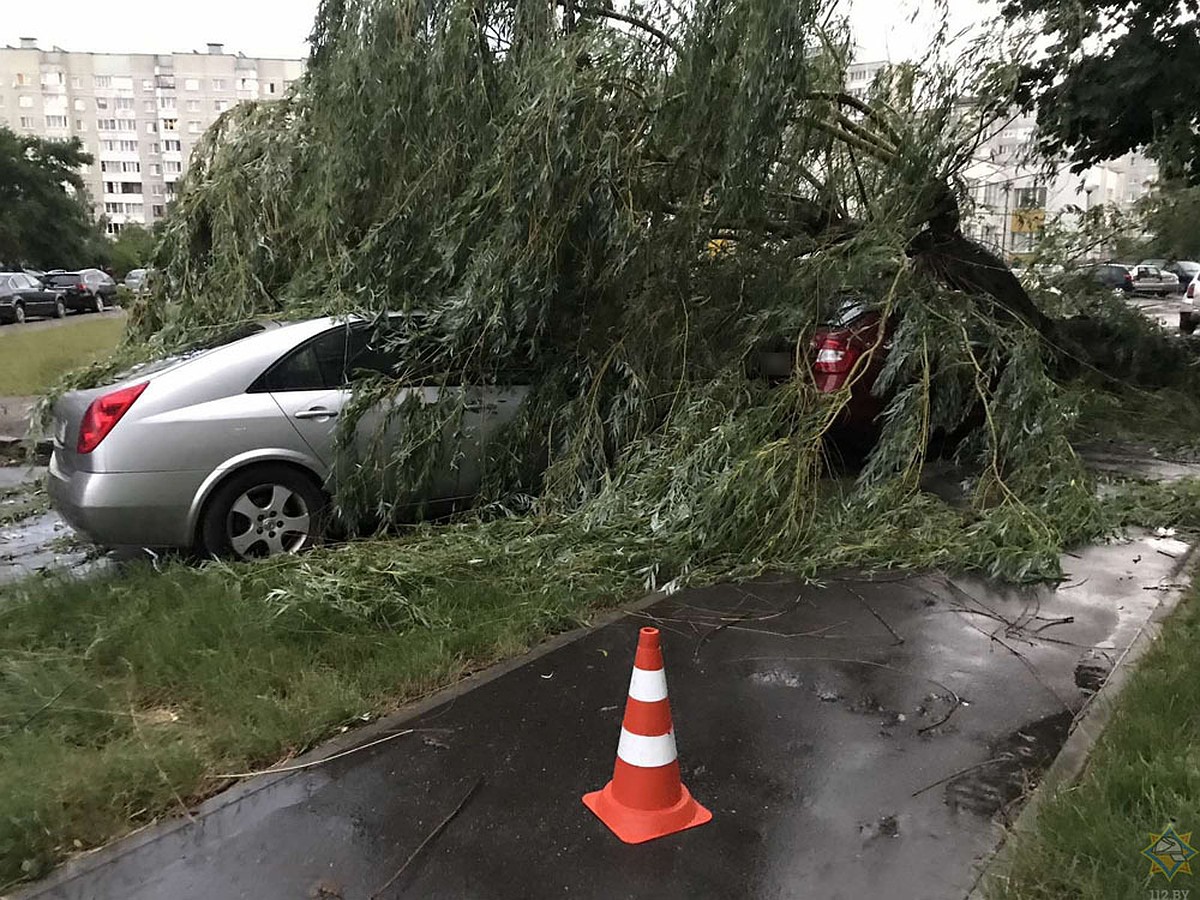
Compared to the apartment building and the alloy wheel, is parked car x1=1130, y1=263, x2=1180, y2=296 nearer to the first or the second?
the alloy wheel

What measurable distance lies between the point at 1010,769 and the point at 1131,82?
879 centimetres

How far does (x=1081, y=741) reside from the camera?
10.7 ft

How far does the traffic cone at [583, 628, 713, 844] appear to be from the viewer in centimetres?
286

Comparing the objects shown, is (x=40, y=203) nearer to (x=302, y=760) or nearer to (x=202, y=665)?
(x=202, y=665)

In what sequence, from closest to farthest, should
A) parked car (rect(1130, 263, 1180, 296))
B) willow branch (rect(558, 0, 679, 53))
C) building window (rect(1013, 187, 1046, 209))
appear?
1. willow branch (rect(558, 0, 679, 53))
2. building window (rect(1013, 187, 1046, 209))
3. parked car (rect(1130, 263, 1180, 296))

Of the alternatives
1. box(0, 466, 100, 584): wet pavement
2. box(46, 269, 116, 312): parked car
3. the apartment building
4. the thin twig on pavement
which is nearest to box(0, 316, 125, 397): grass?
box(0, 466, 100, 584): wet pavement

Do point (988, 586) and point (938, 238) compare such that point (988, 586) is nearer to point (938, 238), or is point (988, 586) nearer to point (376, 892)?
point (376, 892)

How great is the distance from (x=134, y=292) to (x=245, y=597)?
473 cm

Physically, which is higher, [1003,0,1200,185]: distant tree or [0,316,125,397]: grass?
[1003,0,1200,185]: distant tree

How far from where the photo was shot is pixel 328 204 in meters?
6.37

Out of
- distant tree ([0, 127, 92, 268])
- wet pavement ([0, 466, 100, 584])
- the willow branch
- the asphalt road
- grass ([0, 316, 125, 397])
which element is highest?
distant tree ([0, 127, 92, 268])

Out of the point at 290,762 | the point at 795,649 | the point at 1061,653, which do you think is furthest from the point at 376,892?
the point at 1061,653

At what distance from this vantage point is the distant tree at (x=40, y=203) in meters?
42.5

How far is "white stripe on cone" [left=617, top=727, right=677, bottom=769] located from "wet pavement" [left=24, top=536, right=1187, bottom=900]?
22cm
